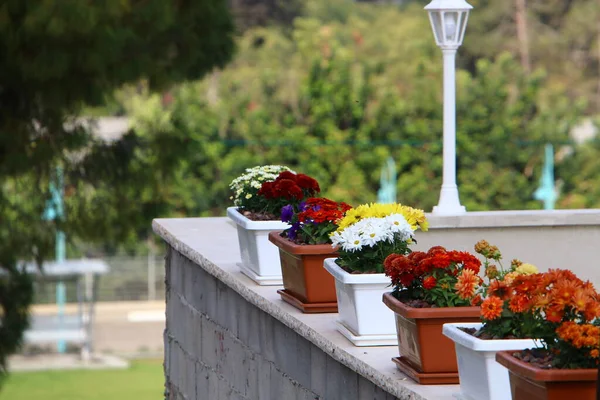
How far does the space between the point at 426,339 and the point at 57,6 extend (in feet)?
20.5

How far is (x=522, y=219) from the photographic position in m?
5.17

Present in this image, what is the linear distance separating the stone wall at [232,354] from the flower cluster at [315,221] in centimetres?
25

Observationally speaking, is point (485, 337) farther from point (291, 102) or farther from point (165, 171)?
point (291, 102)

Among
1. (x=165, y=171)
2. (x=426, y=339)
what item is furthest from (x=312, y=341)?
(x=165, y=171)

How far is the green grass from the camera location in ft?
68.5

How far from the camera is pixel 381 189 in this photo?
2394cm

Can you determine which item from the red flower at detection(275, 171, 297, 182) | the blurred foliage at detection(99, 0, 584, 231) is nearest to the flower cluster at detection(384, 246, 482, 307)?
the red flower at detection(275, 171, 297, 182)

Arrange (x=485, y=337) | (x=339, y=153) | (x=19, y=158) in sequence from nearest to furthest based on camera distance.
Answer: (x=485, y=337)
(x=19, y=158)
(x=339, y=153)

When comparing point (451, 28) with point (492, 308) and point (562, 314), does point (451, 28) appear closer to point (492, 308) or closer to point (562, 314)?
point (492, 308)

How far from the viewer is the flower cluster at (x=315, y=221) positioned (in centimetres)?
319

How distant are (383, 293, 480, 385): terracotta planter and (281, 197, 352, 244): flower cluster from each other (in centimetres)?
81

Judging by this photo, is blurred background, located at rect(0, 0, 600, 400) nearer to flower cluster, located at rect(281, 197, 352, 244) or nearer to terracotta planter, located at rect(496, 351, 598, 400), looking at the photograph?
flower cluster, located at rect(281, 197, 352, 244)

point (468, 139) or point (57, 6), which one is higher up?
point (57, 6)

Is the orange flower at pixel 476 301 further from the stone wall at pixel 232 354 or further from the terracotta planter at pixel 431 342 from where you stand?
the stone wall at pixel 232 354
